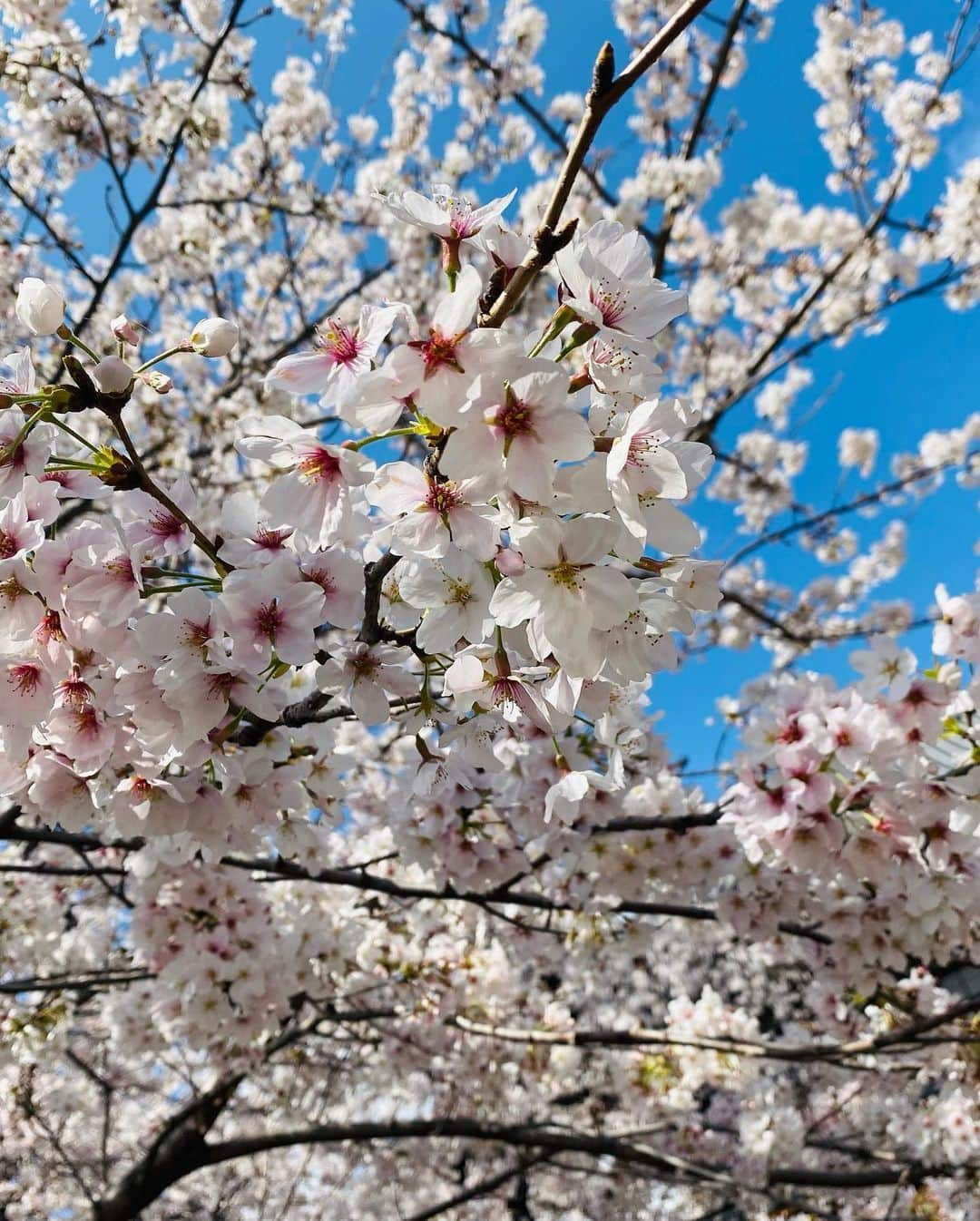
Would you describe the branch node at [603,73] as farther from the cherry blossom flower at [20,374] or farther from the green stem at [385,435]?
the cherry blossom flower at [20,374]

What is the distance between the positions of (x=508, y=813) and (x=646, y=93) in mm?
7884

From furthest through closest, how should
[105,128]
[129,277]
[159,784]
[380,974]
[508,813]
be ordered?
1. [129,277]
2. [105,128]
3. [380,974]
4. [508,813]
5. [159,784]

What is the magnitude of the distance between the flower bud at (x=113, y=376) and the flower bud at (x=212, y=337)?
0.20 meters

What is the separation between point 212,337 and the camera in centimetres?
136

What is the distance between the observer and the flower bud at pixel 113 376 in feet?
3.77

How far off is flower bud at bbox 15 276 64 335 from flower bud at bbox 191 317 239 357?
21cm

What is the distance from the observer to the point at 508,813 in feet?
9.99

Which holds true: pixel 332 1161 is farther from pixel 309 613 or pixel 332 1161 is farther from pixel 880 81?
pixel 880 81

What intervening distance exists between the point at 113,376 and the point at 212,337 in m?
0.26

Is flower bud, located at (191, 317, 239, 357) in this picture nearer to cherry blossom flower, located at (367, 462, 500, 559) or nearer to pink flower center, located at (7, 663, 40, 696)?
cherry blossom flower, located at (367, 462, 500, 559)

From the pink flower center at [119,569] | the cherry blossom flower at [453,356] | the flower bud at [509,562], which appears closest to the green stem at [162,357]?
the pink flower center at [119,569]

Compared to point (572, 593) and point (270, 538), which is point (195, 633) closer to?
point (270, 538)

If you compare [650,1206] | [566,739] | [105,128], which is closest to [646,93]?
[105,128]

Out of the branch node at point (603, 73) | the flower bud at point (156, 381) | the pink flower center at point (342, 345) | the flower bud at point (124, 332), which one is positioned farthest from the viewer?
the flower bud at point (124, 332)
